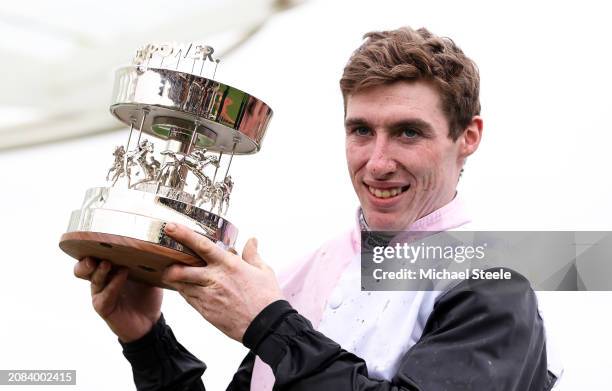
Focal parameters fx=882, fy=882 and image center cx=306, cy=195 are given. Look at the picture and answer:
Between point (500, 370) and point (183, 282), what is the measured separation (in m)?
0.46

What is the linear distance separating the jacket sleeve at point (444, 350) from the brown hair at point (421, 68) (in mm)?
311

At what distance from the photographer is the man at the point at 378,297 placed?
4.03 ft

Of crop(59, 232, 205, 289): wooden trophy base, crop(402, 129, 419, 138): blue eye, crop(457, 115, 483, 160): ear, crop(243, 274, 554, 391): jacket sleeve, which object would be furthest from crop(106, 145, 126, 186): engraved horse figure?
crop(457, 115, 483, 160): ear

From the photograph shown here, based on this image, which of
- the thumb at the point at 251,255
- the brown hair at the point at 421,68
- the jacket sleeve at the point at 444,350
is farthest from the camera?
the brown hair at the point at 421,68

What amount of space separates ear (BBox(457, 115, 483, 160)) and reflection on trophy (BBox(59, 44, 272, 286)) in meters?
0.33

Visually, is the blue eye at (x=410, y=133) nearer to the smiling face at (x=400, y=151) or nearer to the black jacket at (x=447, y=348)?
the smiling face at (x=400, y=151)

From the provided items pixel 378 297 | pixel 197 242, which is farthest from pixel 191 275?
pixel 378 297

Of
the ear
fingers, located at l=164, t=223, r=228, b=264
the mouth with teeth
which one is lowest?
fingers, located at l=164, t=223, r=228, b=264

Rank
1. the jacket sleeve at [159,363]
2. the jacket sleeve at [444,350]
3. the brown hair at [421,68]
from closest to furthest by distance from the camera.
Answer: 1. the jacket sleeve at [444,350]
2. the brown hair at [421,68]
3. the jacket sleeve at [159,363]

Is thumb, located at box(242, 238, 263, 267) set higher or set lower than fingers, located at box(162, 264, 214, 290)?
higher

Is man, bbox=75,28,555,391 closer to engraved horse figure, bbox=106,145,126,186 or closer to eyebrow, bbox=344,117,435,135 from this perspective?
eyebrow, bbox=344,117,435,135

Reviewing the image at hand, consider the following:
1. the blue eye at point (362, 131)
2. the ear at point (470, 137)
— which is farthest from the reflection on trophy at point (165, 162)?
the ear at point (470, 137)

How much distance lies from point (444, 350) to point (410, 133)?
0.37m

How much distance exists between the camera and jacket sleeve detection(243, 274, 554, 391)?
1.21 m
